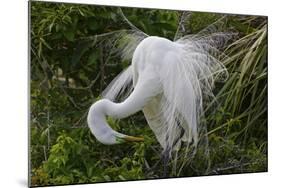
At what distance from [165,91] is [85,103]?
0.61 metres

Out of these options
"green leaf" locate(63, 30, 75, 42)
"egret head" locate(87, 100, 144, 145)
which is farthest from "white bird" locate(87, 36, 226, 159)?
"green leaf" locate(63, 30, 75, 42)

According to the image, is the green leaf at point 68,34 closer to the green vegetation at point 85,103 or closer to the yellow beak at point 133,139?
the green vegetation at point 85,103

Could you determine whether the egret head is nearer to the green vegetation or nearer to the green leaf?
the green vegetation

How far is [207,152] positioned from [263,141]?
0.59 metres

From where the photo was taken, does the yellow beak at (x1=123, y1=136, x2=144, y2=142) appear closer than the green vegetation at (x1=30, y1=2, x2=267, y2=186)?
No

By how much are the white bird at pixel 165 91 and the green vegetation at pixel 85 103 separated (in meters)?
0.06

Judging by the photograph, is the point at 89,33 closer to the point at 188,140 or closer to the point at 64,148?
the point at 64,148

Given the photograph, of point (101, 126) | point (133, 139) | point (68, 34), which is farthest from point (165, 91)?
point (68, 34)

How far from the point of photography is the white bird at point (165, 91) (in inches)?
178

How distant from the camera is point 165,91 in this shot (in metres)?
4.63

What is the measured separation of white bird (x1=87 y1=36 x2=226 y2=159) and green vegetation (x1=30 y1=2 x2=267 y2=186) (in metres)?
0.06

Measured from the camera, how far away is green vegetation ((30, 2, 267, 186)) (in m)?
4.32

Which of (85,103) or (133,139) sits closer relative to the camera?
(85,103)

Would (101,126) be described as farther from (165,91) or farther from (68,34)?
(68,34)
